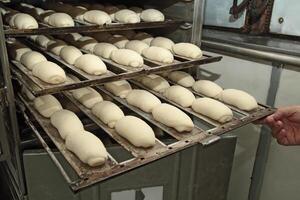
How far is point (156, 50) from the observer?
107 cm

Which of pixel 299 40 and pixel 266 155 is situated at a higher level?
pixel 299 40

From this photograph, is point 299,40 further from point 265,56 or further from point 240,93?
point 240,93

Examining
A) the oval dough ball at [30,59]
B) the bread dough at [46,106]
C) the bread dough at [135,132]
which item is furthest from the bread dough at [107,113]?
the oval dough ball at [30,59]

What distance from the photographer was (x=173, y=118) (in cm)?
87

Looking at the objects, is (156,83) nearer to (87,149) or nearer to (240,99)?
(240,99)

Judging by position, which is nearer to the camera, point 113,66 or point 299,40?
point 113,66

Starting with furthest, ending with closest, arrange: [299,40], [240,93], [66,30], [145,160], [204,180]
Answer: [299,40]
[204,180]
[240,93]
[66,30]
[145,160]

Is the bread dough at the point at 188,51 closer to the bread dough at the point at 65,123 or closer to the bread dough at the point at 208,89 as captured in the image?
the bread dough at the point at 208,89

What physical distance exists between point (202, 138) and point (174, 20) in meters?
0.62

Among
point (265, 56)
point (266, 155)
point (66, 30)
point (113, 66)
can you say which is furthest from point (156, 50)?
point (266, 155)

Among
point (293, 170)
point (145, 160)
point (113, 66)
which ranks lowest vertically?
point (293, 170)

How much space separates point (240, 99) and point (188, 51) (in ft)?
0.85

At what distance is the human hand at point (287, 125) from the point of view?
1.08 metres

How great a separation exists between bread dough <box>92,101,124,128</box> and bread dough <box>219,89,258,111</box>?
381mm
